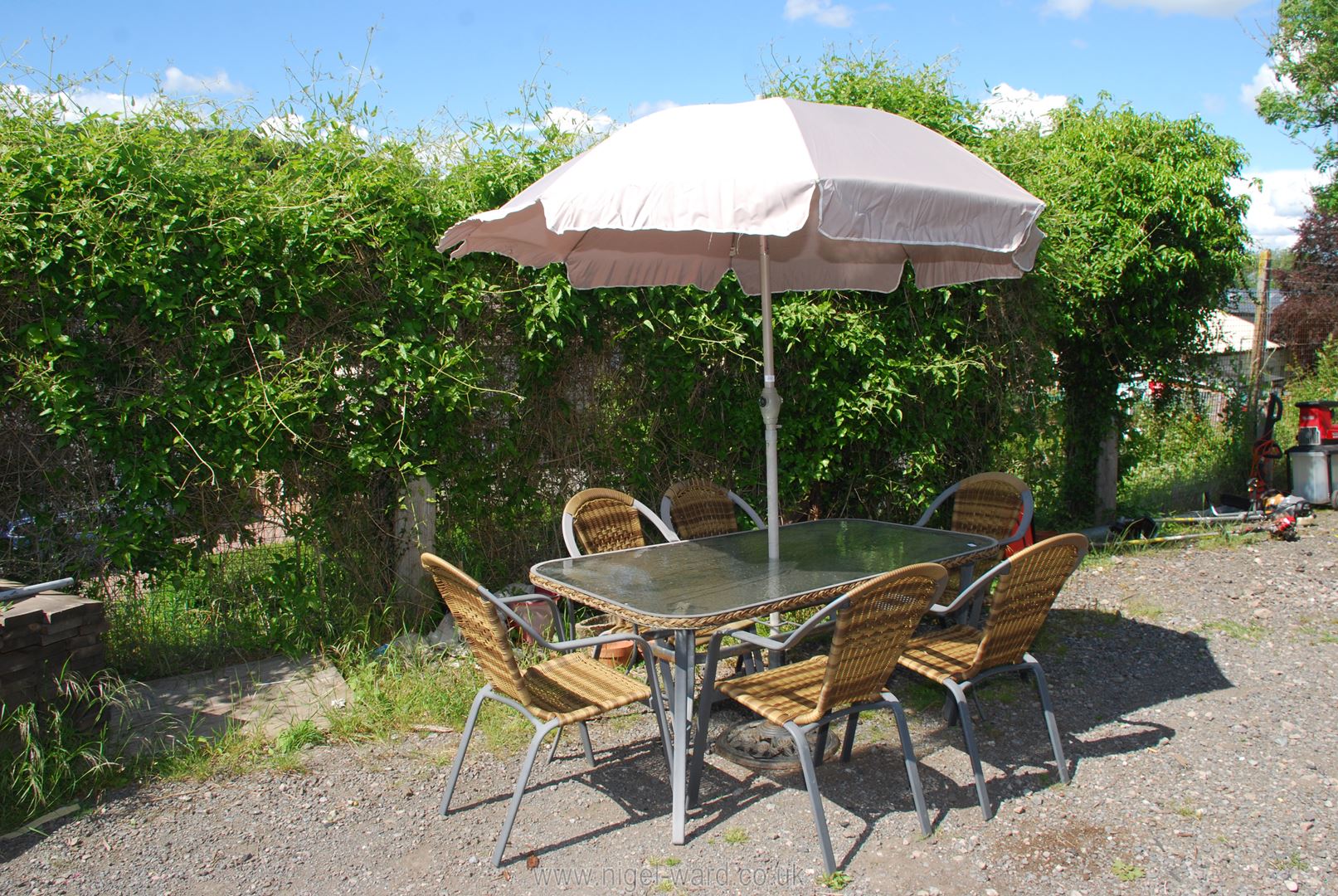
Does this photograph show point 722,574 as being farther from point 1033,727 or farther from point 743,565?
point 1033,727

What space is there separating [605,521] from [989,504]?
1943 mm

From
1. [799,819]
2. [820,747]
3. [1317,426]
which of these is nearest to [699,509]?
[820,747]

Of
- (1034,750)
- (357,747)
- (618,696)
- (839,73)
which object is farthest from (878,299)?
(357,747)

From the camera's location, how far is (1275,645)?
5004 mm

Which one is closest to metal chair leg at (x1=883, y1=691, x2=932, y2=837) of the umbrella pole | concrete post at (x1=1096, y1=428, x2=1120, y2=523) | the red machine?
the umbrella pole

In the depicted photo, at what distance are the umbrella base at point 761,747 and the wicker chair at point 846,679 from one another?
0.39m

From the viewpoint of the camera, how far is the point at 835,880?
277cm

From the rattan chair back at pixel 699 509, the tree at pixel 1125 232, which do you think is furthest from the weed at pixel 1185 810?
the tree at pixel 1125 232

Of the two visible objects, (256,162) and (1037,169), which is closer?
(256,162)

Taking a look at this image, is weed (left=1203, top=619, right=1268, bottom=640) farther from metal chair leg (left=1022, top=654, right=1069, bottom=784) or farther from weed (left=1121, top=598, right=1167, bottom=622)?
metal chair leg (left=1022, top=654, right=1069, bottom=784)

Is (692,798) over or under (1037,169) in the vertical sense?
under

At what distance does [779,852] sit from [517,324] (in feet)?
9.54

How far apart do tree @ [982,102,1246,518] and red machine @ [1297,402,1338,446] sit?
7.37ft

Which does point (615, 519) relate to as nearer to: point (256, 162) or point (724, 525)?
point (724, 525)
